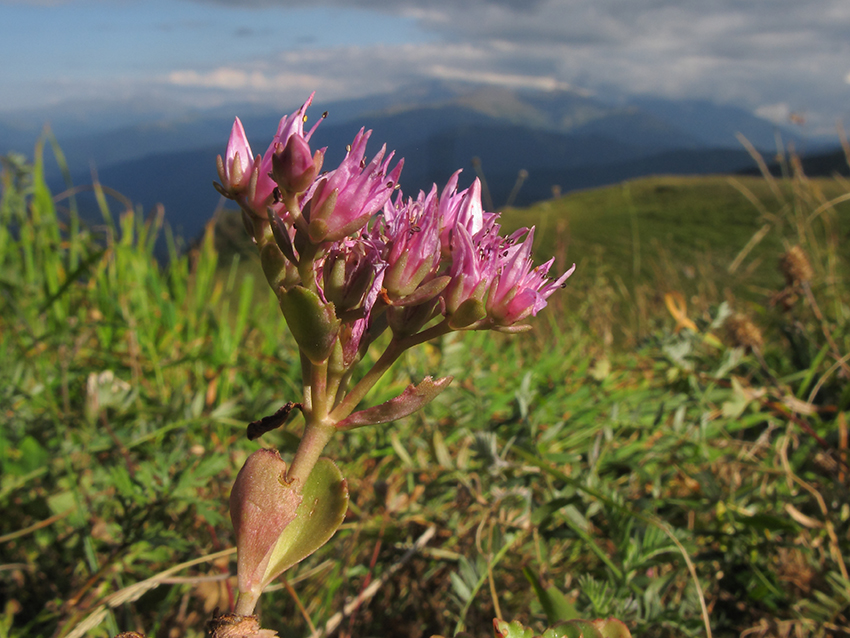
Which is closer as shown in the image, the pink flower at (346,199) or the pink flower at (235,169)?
the pink flower at (346,199)

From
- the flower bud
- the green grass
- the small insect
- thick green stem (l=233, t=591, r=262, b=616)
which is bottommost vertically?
the green grass

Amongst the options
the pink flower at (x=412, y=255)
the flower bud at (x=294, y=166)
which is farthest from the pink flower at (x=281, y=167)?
the pink flower at (x=412, y=255)

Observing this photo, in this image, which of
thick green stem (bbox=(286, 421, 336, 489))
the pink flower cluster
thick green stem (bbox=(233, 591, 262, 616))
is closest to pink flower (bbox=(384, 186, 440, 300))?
the pink flower cluster

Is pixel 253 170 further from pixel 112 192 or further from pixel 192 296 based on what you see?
pixel 192 296

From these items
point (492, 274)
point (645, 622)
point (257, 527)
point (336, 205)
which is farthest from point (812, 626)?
point (336, 205)

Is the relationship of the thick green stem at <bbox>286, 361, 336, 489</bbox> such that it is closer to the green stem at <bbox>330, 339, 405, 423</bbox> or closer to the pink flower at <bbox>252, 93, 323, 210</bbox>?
the green stem at <bbox>330, 339, 405, 423</bbox>

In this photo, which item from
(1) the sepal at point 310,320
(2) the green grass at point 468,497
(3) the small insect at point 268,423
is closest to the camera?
(1) the sepal at point 310,320

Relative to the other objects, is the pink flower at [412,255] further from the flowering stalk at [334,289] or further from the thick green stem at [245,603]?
the thick green stem at [245,603]
